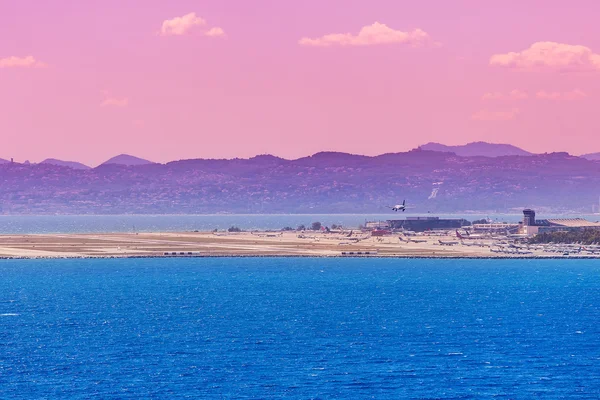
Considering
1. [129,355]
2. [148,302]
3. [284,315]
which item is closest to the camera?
[129,355]

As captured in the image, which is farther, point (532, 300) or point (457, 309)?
point (532, 300)

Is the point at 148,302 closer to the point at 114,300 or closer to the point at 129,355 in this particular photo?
the point at 114,300

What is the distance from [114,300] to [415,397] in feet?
191

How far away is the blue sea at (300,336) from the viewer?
76312 millimetres

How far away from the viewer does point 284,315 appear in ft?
360

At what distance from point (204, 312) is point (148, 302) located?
12.0m

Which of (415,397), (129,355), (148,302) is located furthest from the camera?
(148,302)

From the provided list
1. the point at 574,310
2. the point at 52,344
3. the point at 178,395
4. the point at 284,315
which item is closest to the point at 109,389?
the point at 178,395

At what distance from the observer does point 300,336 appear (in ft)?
313

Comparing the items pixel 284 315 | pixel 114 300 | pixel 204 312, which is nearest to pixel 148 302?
pixel 114 300

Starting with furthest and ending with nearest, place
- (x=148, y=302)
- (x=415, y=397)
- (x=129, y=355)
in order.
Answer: (x=148, y=302) < (x=129, y=355) < (x=415, y=397)

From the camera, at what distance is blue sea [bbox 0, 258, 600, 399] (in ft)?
250

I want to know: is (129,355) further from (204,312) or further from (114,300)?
(114,300)

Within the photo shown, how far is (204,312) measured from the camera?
370ft
